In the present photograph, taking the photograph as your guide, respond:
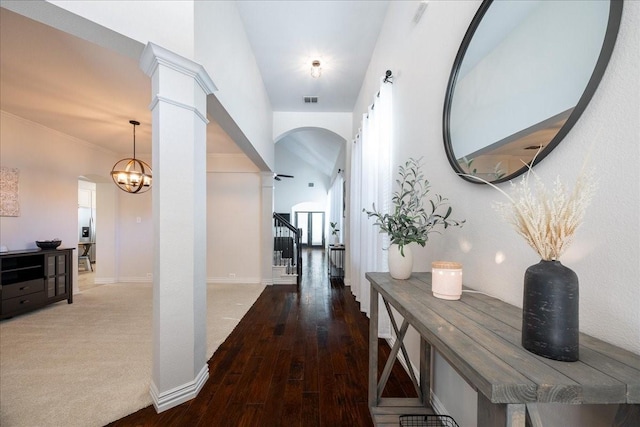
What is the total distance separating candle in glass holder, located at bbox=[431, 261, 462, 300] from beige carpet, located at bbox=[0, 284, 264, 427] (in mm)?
2101

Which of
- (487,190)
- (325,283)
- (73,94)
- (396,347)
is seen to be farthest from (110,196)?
(487,190)

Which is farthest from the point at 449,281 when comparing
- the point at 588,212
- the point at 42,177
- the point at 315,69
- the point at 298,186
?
the point at 298,186

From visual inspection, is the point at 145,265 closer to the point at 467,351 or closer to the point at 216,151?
the point at 216,151

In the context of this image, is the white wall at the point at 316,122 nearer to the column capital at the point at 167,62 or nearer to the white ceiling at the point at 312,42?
the white ceiling at the point at 312,42

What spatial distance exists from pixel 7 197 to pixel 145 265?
2417 millimetres

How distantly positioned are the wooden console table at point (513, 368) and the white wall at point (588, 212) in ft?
0.48

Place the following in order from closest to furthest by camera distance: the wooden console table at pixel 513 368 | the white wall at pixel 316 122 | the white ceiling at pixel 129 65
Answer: the wooden console table at pixel 513 368 < the white ceiling at pixel 129 65 < the white wall at pixel 316 122

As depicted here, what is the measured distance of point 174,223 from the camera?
1.79 meters

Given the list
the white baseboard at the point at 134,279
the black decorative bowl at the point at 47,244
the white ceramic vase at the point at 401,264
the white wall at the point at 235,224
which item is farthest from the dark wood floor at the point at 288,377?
the white baseboard at the point at 134,279

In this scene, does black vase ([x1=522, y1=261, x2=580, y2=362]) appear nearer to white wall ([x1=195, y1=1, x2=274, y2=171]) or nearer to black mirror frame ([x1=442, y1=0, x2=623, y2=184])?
black mirror frame ([x1=442, y1=0, x2=623, y2=184])

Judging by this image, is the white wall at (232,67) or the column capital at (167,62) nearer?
the column capital at (167,62)

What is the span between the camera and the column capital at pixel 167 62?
170 centimetres

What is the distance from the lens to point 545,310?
63 centimetres

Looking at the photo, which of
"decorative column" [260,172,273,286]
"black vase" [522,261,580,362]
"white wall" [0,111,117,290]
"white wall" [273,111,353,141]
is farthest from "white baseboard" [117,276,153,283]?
"black vase" [522,261,580,362]
